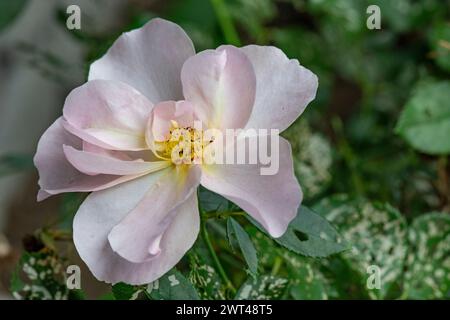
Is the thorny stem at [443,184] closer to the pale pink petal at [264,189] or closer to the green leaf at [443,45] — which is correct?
the green leaf at [443,45]

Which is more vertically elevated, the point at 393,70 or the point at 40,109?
the point at 393,70

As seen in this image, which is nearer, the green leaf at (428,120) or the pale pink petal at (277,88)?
the pale pink petal at (277,88)

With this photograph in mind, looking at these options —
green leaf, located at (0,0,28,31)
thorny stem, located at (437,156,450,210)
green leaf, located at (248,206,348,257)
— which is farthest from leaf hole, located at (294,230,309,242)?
green leaf, located at (0,0,28,31)

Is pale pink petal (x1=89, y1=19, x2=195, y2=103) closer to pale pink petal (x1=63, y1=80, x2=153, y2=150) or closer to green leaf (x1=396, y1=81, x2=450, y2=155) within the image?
pale pink petal (x1=63, y1=80, x2=153, y2=150)

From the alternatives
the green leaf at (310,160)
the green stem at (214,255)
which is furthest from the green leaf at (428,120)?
the green stem at (214,255)

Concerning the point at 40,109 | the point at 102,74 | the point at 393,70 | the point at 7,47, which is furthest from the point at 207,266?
the point at 40,109

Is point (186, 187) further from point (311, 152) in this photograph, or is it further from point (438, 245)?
point (311, 152)
